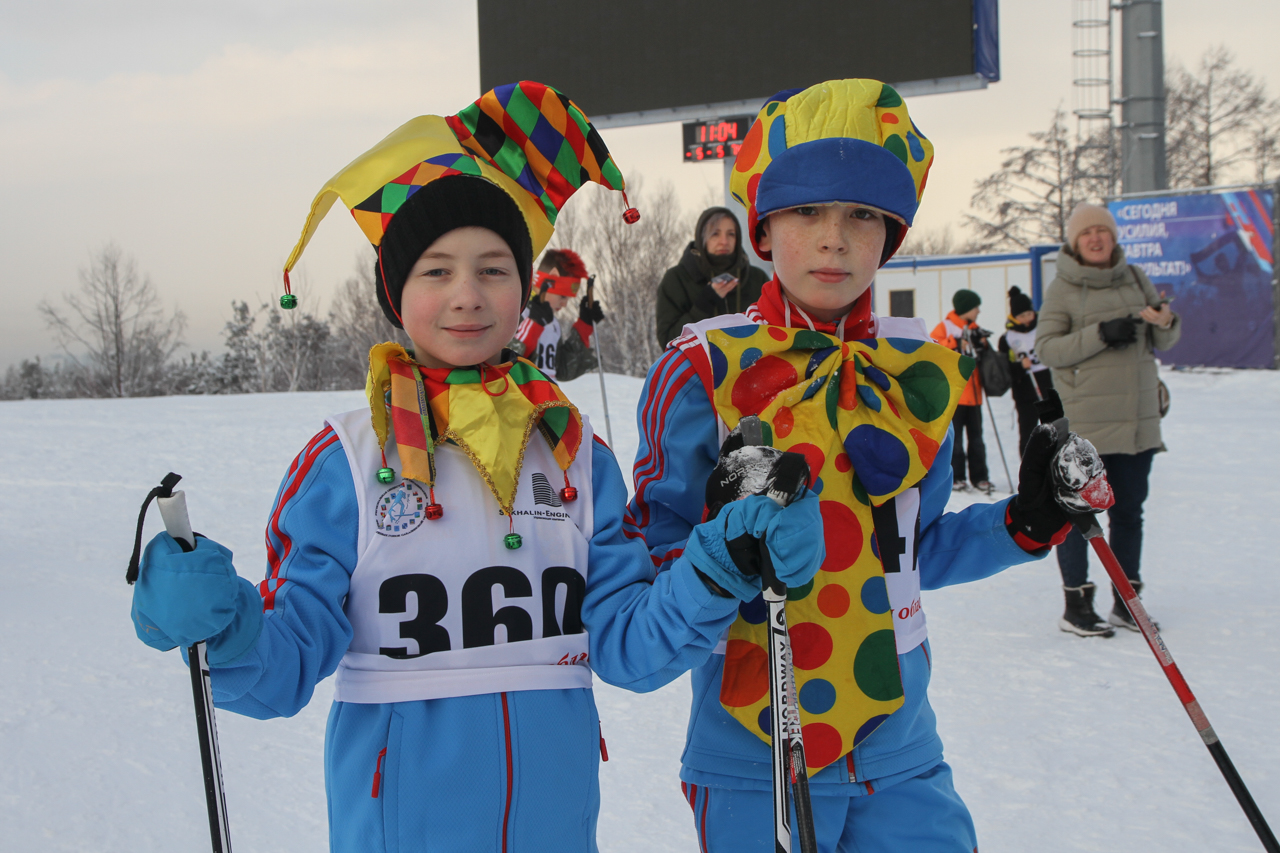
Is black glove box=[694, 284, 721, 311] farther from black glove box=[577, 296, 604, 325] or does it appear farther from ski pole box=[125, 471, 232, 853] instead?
ski pole box=[125, 471, 232, 853]

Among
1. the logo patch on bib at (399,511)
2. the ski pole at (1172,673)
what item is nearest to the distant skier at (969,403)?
the ski pole at (1172,673)

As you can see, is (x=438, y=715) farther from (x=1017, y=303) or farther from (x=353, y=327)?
(x=353, y=327)

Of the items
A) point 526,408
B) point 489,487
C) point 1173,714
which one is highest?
point 526,408

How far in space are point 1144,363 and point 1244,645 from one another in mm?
1310

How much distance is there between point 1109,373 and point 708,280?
7.58 feet

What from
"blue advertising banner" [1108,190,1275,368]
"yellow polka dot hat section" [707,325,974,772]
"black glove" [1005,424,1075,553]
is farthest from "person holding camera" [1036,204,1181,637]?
"blue advertising banner" [1108,190,1275,368]

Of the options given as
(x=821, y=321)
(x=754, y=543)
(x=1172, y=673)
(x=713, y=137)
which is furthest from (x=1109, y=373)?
(x=713, y=137)

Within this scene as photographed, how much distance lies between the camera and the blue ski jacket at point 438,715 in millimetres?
1415

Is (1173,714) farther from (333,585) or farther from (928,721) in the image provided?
(333,585)

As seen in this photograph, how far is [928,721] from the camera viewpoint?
1730 millimetres

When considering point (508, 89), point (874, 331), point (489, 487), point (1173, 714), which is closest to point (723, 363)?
point (874, 331)

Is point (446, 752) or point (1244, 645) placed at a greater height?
point (446, 752)

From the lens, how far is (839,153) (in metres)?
1.66

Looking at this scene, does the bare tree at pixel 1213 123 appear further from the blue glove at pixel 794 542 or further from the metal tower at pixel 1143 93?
the blue glove at pixel 794 542
